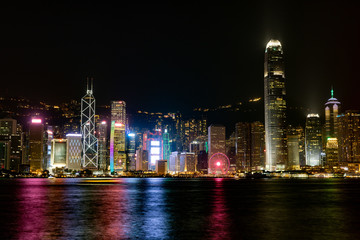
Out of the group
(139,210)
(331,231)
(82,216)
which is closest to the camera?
(331,231)

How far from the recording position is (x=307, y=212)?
185 ft

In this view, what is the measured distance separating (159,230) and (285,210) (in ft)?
78.4

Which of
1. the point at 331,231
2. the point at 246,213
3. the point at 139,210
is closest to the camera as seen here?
the point at 331,231

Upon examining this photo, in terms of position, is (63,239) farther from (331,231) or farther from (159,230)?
(331,231)

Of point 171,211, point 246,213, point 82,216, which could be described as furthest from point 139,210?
point 246,213

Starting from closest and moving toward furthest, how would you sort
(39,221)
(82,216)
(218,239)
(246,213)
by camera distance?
(218,239)
(39,221)
(82,216)
(246,213)

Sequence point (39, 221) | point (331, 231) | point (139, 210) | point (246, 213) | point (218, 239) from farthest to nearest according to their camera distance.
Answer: point (139, 210) < point (246, 213) < point (39, 221) < point (331, 231) < point (218, 239)

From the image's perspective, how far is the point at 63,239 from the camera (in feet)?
116

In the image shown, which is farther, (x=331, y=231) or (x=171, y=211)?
(x=171, y=211)

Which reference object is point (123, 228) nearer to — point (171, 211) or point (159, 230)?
point (159, 230)

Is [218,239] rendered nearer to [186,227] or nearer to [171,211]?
[186,227]

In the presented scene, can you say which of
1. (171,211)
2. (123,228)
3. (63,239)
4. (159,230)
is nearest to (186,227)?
(159,230)

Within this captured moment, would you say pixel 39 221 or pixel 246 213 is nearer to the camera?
pixel 39 221

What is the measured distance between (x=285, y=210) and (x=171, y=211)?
14.9 metres
